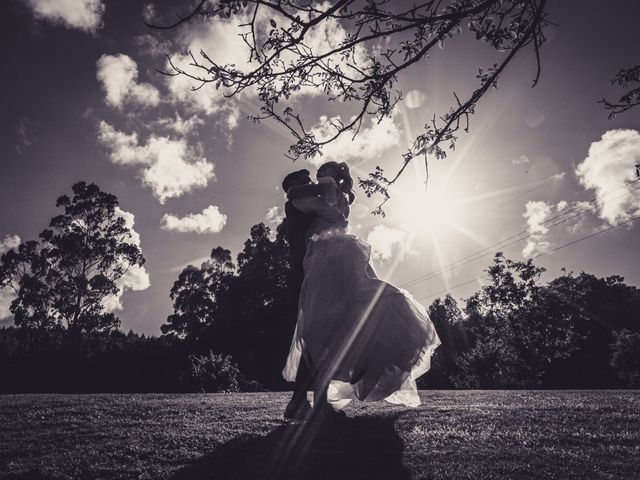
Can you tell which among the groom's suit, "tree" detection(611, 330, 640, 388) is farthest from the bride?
"tree" detection(611, 330, 640, 388)

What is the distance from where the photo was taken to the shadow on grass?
2.37m

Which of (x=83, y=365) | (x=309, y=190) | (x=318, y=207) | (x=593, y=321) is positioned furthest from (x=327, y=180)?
(x=593, y=321)

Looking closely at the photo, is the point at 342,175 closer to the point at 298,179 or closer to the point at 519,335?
the point at 298,179

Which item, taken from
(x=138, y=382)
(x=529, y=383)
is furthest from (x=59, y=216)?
(x=529, y=383)

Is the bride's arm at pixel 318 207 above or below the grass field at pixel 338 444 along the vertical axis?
above

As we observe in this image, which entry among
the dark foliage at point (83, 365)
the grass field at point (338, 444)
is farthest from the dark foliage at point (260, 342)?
the grass field at point (338, 444)

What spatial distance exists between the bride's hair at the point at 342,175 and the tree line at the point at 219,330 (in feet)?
41.3

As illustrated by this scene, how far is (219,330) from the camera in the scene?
1403 inches

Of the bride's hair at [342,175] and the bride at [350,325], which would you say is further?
the bride's hair at [342,175]

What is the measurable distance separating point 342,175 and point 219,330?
34.1 metres

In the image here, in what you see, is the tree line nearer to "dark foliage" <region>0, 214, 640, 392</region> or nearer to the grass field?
"dark foliage" <region>0, 214, 640, 392</region>

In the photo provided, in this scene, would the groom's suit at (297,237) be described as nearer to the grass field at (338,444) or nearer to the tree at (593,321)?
the grass field at (338,444)

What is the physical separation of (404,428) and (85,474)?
2687mm

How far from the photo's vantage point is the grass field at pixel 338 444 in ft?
7.93
